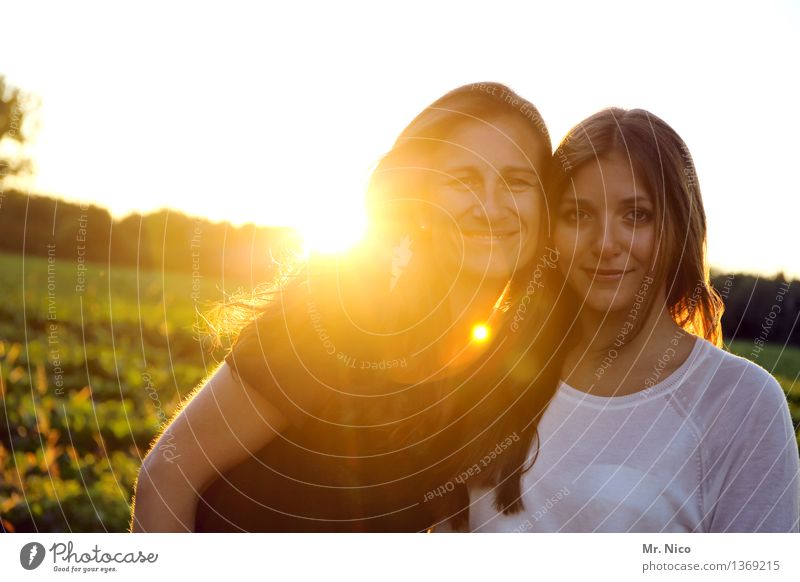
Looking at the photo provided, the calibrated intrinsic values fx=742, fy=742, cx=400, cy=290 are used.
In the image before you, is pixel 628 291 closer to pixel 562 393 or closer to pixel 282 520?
pixel 562 393

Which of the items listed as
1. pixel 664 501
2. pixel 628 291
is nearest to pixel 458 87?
pixel 628 291

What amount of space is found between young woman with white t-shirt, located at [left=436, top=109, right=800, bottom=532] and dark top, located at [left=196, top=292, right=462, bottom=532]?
0.43 feet

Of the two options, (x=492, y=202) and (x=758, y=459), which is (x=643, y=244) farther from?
(x=758, y=459)

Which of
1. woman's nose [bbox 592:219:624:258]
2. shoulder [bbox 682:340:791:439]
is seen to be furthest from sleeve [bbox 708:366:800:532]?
woman's nose [bbox 592:219:624:258]

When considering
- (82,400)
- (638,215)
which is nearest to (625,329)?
(638,215)

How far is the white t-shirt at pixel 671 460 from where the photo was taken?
1226mm

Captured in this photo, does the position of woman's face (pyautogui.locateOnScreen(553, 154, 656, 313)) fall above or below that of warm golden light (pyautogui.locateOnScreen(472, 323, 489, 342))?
above

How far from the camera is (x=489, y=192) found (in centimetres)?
135

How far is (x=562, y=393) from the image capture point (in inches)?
55.5
